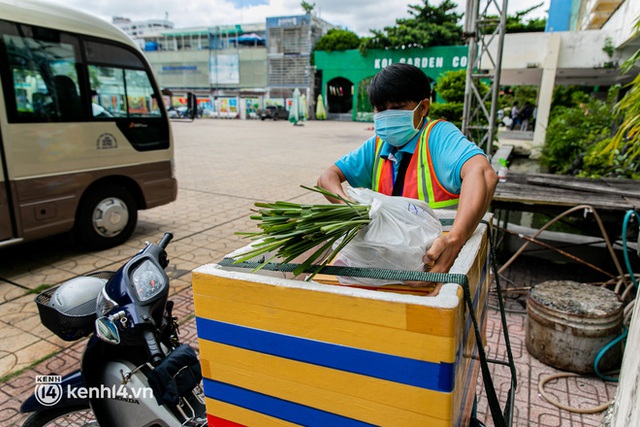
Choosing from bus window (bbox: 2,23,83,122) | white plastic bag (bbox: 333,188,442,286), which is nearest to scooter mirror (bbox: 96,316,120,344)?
white plastic bag (bbox: 333,188,442,286)

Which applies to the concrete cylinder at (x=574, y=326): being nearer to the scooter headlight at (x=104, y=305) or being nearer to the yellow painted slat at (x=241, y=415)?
the yellow painted slat at (x=241, y=415)

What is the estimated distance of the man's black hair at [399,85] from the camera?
5.48 feet

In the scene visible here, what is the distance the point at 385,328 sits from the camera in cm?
93

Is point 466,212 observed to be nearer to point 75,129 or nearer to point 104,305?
point 104,305

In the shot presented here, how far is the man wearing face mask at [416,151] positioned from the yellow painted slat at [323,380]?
2.35 feet

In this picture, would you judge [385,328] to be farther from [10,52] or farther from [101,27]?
[101,27]

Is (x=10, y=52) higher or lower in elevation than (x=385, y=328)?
higher

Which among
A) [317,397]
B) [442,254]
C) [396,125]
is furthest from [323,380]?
[396,125]

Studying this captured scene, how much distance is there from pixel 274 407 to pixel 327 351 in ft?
0.86

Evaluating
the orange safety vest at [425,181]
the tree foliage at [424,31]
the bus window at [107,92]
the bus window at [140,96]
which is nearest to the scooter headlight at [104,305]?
the orange safety vest at [425,181]

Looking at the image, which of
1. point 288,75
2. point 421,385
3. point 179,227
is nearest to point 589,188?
point 421,385

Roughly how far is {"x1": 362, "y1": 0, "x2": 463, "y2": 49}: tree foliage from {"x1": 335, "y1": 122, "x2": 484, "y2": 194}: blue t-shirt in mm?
34655

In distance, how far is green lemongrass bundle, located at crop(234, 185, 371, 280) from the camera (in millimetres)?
1160

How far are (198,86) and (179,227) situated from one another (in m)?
44.8
